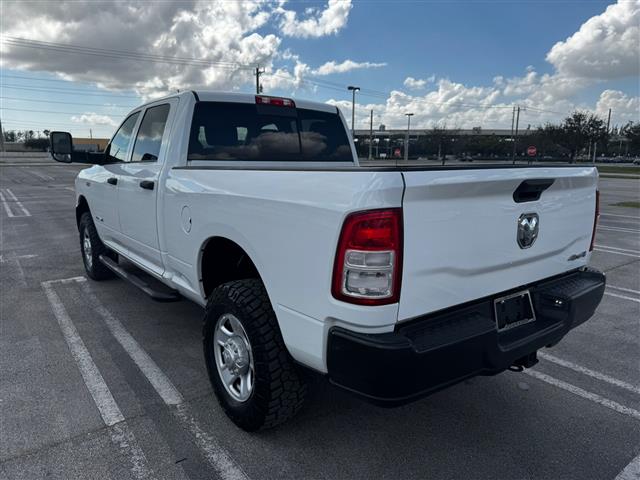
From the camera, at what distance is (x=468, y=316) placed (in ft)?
7.08

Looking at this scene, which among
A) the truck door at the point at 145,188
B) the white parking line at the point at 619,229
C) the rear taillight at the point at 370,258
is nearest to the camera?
the rear taillight at the point at 370,258

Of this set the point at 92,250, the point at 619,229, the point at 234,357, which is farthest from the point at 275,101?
the point at 619,229

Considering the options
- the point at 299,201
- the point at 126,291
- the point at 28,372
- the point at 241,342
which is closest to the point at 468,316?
the point at 299,201

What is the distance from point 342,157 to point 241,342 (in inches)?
90.9

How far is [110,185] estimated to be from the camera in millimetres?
4496

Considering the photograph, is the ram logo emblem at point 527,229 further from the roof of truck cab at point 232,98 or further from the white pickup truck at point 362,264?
the roof of truck cab at point 232,98

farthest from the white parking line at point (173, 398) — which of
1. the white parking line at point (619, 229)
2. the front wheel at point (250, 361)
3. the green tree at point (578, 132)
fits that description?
the green tree at point (578, 132)

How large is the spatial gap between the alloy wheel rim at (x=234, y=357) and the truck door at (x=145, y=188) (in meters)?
1.11

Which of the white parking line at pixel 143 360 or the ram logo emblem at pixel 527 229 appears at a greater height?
the ram logo emblem at pixel 527 229

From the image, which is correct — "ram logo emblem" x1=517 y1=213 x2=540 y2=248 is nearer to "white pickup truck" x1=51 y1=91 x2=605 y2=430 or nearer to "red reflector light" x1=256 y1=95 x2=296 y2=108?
"white pickup truck" x1=51 y1=91 x2=605 y2=430

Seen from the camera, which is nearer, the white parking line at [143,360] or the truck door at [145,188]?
the white parking line at [143,360]

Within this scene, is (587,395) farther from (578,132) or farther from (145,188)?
(578,132)

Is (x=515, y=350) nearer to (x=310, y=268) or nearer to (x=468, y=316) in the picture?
(x=468, y=316)

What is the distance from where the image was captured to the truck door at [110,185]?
4.46 m
